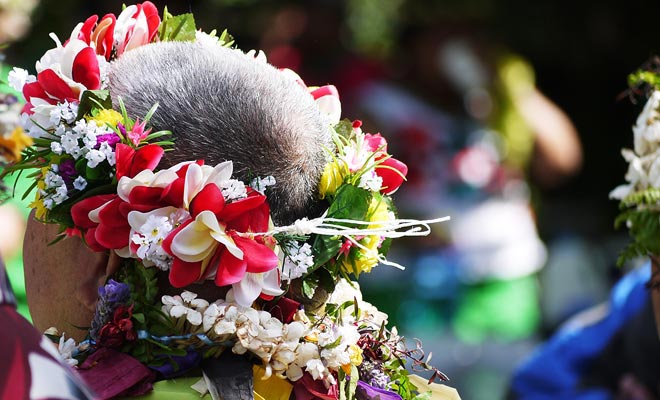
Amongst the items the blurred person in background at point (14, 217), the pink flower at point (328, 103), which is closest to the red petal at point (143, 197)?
the pink flower at point (328, 103)

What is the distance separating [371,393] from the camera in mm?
1857

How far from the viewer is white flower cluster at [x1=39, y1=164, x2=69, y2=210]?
171 centimetres

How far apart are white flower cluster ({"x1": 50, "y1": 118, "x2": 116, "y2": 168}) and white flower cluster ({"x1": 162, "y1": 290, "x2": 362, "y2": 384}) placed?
27 centimetres

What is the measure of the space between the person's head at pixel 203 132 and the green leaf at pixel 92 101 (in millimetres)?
25

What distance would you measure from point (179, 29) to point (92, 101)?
1.00ft

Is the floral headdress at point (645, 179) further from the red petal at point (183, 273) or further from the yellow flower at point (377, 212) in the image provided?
the red petal at point (183, 273)

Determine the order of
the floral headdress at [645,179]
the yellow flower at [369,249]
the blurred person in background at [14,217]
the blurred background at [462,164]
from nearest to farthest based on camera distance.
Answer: the yellow flower at [369,249] < the floral headdress at [645,179] < the blurred person in background at [14,217] < the blurred background at [462,164]

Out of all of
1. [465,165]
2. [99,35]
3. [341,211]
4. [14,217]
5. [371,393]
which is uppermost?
[99,35]

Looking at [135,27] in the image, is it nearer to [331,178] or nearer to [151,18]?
[151,18]

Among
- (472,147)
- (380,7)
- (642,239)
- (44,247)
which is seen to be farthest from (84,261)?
(380,7)

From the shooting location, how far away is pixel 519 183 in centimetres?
571

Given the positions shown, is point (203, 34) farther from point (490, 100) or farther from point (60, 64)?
point (490, 100)

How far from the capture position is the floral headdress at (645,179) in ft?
8.09

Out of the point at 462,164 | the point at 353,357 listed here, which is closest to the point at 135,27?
the point at 353,357
